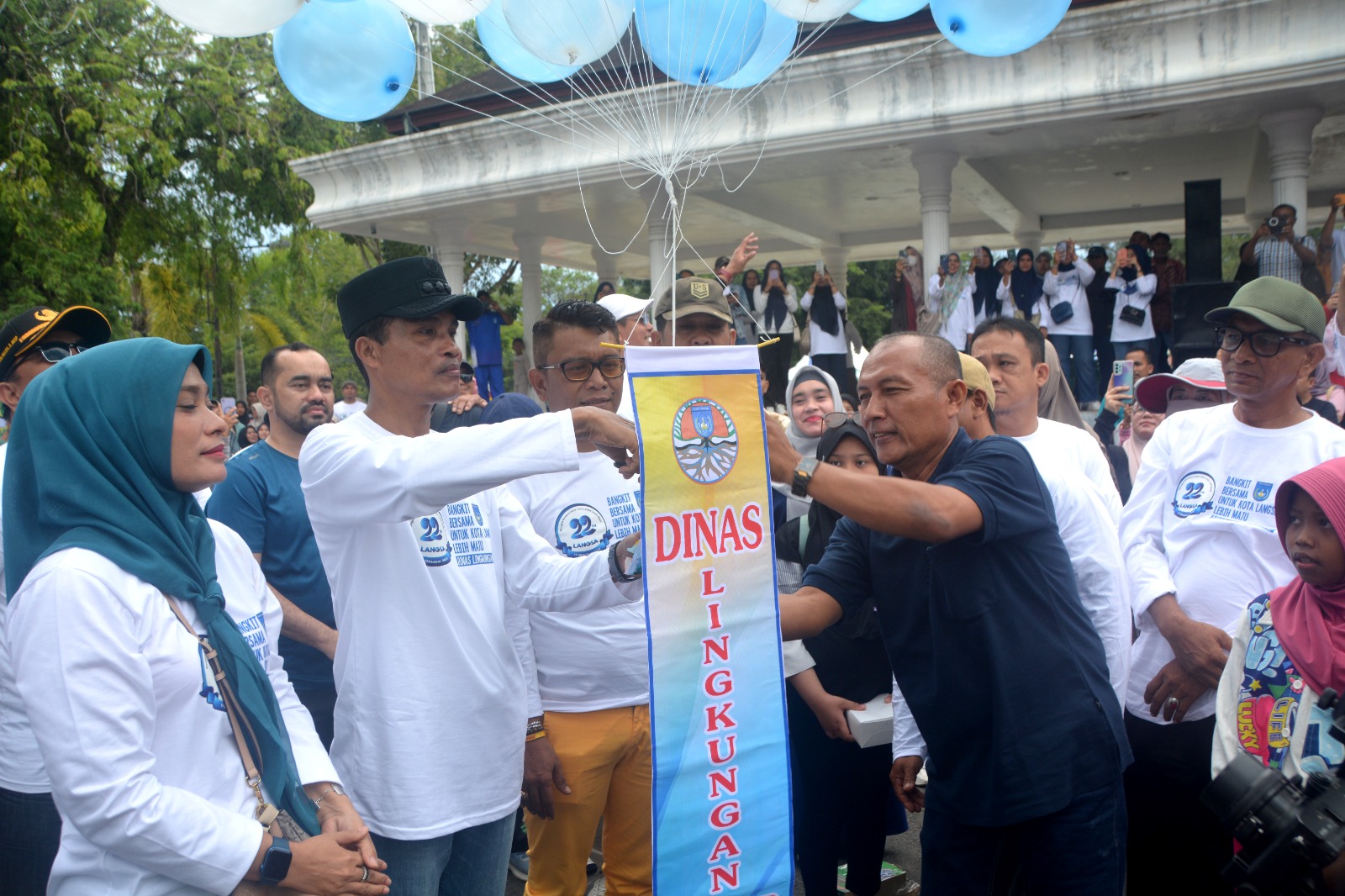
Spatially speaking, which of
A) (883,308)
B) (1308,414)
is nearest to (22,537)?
(1308,414)

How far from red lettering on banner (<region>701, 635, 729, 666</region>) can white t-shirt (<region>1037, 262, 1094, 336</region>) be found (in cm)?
1089

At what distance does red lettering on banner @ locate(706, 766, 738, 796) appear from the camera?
2.34 meters

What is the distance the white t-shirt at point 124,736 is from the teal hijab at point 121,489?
0.05 m

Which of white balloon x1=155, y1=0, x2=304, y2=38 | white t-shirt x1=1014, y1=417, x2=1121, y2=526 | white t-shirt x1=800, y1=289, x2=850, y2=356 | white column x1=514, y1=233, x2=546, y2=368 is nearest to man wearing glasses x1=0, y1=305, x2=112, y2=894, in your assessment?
white balloon x1=155, y1=0, x2=304, y2=38

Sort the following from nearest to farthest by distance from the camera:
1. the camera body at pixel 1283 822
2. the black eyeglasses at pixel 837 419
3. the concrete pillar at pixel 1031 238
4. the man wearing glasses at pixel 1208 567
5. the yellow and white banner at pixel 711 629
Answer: the camera body at pixel 1283 822
the yellow and white banner at pixel 711 629
the man wearing glasses at pixel 1208 567
the black eyeglasses at pixel 837 419
the concrete pillar at pixel 1031 238

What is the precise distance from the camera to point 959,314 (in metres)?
12.4

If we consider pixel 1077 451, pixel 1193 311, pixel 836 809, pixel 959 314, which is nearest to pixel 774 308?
pixel 959 314

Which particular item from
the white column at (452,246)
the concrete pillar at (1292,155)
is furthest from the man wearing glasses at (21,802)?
the white column at (452,246)

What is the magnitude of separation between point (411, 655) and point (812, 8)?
3.49 metres

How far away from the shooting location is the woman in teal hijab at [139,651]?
5.80 feet

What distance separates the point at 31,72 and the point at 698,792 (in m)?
16.3

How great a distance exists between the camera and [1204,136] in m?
13.6

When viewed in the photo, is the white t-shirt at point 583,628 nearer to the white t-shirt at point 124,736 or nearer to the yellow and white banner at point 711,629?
the yellow and white banner at point 711,629

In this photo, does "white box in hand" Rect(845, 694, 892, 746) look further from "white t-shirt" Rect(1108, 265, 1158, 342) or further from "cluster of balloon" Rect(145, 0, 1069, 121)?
"white t-shirt" Rect(1108, 265, 1158, 342)
